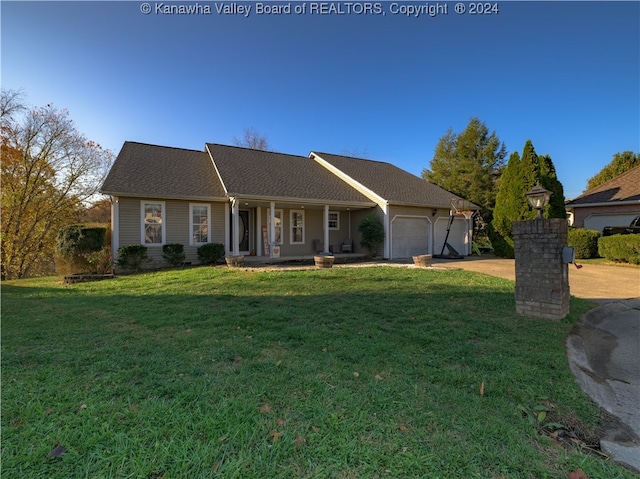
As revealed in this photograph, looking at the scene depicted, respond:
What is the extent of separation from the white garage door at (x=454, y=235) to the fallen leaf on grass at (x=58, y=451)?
656 inches

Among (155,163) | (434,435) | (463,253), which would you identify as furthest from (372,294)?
(463,253)

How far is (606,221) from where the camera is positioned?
16.4 metres

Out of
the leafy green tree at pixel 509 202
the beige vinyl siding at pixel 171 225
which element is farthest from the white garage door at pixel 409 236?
the beige vinyl siding at pixel 171 225

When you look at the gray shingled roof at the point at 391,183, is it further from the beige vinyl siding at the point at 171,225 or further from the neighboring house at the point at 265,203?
the beige vinyl siding at the point at 171,225

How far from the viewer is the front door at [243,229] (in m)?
14.2

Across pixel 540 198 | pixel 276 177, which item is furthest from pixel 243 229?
pixel 540 198

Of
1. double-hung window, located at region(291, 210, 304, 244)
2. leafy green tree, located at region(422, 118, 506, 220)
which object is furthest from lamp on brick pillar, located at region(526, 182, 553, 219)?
leafy green tree, located at region(422, 118, 506, 220)

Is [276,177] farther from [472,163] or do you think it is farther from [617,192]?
[472,163]

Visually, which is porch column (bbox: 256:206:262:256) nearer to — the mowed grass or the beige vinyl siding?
the beige vinyl siding

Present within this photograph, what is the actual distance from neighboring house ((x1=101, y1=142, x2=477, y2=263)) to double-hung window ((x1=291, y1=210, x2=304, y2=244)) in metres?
0.05

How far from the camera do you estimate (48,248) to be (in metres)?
18.2

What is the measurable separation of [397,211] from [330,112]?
7.40 m

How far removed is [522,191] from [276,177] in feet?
40.8

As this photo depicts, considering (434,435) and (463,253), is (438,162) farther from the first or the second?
(434,435)
